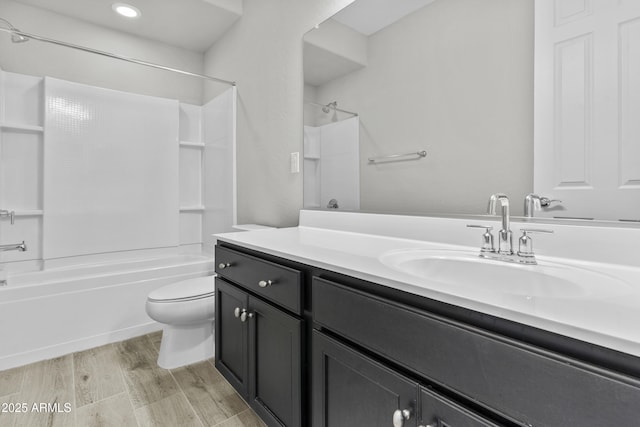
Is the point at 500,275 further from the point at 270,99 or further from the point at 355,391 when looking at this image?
the point at 270,99

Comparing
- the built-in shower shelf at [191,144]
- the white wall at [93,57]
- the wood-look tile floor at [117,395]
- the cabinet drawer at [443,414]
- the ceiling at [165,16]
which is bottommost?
the wood-look tile floor at [117,395]

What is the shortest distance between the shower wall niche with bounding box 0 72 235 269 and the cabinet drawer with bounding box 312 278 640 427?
2092mm

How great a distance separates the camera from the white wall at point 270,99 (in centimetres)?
197

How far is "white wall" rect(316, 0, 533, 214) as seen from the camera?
41.6 inches

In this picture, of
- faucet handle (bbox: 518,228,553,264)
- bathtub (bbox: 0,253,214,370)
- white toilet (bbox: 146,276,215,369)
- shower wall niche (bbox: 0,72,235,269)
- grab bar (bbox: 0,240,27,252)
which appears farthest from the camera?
shower wall niche (bbox: 0,72,235,269)

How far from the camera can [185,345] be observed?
1.83 m

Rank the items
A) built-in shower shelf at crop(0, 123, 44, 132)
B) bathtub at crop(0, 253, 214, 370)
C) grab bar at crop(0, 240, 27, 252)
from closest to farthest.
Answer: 1. bathtub at crop(0, 253, 214, 370)
2. grab bar at crop(0, 240, 27, 252)
3. built-in shower shelf at crop(0, 123, 44, 132)

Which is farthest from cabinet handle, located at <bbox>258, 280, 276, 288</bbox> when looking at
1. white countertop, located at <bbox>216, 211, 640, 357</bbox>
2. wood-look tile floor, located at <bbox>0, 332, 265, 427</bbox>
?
wood-look tile floor, located at <bbox>0, 332, 265, 427</bbox>

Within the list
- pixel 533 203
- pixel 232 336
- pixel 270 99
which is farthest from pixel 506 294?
pixel 270 99

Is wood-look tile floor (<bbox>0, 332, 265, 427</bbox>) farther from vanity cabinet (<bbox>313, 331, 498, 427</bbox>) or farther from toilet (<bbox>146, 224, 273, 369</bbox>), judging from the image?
vanity cabinet (<bbox>313, 331, 498, 427</bbox>)

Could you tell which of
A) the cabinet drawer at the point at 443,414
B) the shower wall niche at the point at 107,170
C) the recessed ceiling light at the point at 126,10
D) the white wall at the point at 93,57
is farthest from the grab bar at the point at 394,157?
the white wall at the point at 93,57

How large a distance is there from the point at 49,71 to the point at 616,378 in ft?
11.5

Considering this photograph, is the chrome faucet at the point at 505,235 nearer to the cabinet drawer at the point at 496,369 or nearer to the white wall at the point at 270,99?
the cabinet drawer at the point at 496,369

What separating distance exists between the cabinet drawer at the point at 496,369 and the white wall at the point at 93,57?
9.89 feet
